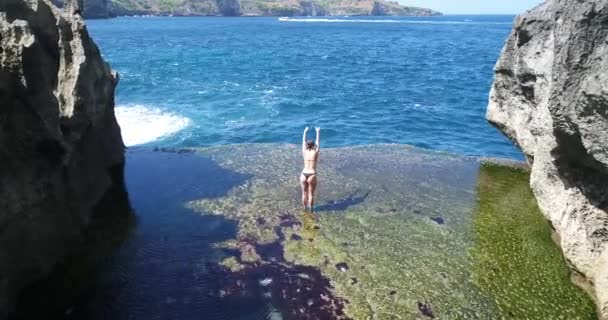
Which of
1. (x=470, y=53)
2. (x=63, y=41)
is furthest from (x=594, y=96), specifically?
(x=470, y=53)

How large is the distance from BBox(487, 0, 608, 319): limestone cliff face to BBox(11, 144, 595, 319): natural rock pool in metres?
1.30

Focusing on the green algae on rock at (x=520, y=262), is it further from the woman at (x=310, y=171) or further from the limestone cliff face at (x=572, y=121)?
the woman at (x=310, y=171)

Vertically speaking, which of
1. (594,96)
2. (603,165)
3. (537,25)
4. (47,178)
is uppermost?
(537,25)

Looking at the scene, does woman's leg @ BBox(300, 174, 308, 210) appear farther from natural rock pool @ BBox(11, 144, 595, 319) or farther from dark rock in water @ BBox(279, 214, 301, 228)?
dark rock in water @ BBox(279, 214, 301, 228)

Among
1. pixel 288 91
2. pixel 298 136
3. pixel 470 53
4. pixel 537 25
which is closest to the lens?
pixel 537 25

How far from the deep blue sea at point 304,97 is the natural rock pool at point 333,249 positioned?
9038 mm

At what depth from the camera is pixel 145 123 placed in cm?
3634

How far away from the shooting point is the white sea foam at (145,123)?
107 ft

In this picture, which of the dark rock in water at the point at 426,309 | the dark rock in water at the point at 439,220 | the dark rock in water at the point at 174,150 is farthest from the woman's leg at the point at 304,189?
the dark rock in water at the point at 174,150

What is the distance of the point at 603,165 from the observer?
1306 centimetres

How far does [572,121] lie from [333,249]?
8.32 meters

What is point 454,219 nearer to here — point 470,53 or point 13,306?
point 13,306

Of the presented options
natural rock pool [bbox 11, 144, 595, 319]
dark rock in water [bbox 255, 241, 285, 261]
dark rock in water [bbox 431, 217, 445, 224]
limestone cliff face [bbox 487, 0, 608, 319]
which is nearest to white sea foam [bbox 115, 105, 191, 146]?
natural rock pool [bbox 11, 144, 595, 319]

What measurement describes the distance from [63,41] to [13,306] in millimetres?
9518
